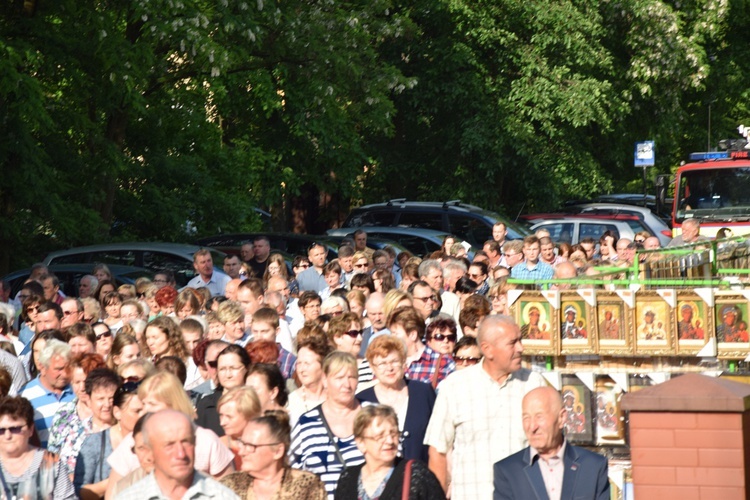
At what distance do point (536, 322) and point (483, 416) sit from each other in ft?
5.02

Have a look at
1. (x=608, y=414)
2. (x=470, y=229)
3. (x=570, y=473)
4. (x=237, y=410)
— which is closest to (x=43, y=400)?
(x=237, y=410)

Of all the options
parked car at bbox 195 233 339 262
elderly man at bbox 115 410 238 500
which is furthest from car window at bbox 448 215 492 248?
elderly man at bbox 115 410 238 500

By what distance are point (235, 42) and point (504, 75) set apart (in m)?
11.0

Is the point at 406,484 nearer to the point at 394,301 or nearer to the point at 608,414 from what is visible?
the point at 608,414

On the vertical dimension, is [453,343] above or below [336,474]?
above

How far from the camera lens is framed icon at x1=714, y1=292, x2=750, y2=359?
842 cm

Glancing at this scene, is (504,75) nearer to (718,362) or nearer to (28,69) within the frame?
(28,69)

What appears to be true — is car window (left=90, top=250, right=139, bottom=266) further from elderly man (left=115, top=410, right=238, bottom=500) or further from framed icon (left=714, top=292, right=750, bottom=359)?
elderly man (left=115, top=410, right=238, bottom=500)

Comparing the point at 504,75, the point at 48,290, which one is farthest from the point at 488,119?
the point at 48,290

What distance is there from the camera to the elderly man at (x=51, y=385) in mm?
8922

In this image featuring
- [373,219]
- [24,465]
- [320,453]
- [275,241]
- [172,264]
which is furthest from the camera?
[373,219]

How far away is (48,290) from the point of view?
1413cm

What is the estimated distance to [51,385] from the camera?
9039 millimetres

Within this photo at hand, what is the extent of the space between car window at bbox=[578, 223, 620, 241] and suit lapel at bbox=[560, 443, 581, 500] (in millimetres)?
18756
